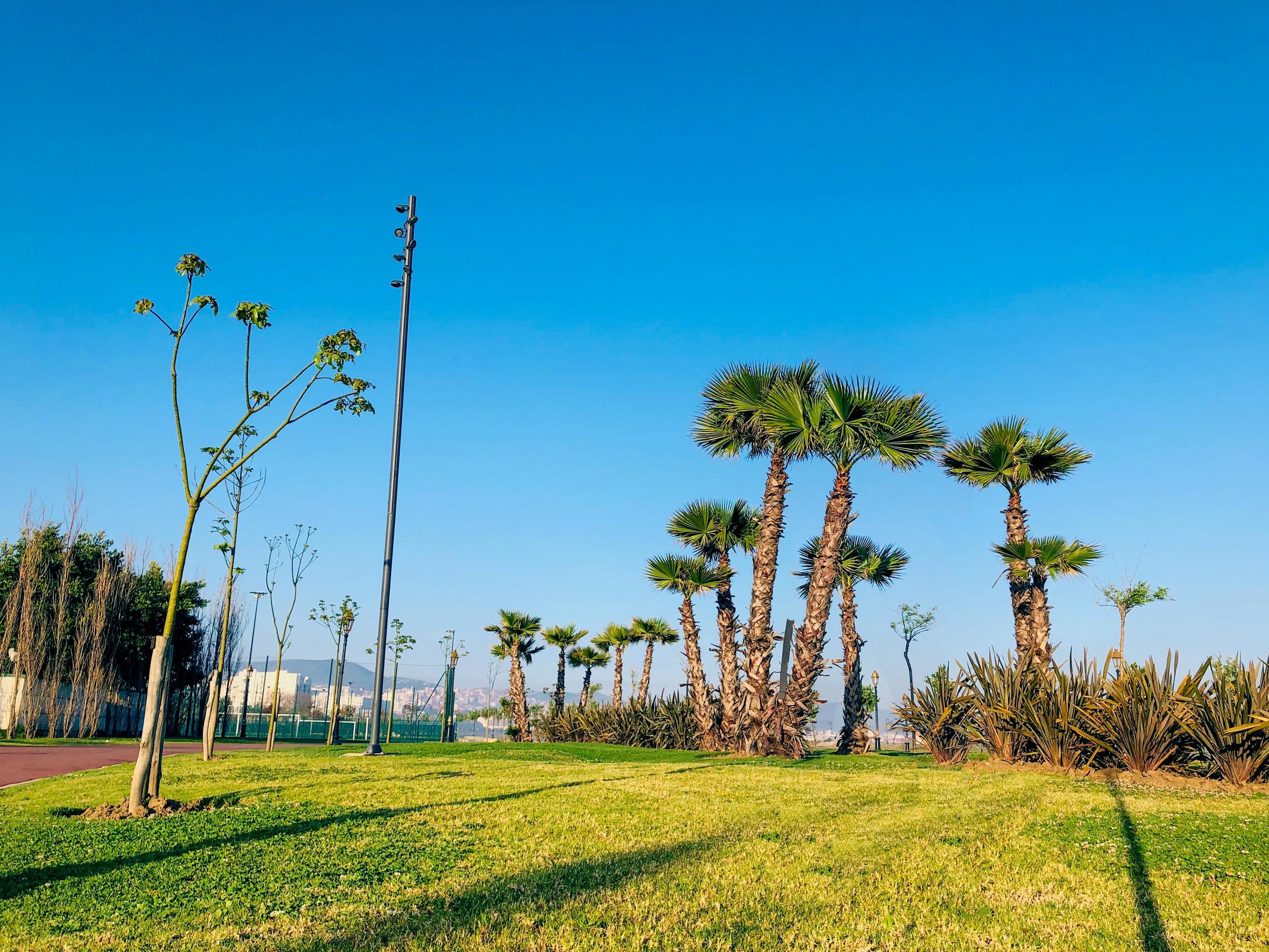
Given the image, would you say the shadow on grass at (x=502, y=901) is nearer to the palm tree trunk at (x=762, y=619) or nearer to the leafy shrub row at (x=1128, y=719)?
the leafy shrub row at (x=1128, y=719)

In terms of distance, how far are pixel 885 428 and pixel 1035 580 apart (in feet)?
25.3

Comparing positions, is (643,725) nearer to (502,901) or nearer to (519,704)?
(519,704)

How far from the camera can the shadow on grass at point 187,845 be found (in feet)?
18.1

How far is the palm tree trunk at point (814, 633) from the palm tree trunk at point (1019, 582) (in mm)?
7567

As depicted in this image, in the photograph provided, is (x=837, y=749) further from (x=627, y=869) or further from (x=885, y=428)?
(x=627, y=869)

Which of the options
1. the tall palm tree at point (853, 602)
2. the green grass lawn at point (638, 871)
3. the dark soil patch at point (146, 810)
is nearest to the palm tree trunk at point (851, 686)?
the tall palm tree at point (853, 602)

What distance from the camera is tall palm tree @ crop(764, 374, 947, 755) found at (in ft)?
64.6

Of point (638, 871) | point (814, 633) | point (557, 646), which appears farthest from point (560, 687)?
point (638, 871)

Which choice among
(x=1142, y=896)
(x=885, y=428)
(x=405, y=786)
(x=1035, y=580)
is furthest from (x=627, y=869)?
(x=1035, y=580)

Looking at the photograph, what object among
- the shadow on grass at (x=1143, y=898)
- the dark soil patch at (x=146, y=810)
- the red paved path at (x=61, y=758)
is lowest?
the red paved path at (x=61, y=758)

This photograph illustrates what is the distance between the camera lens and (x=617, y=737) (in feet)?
91.6

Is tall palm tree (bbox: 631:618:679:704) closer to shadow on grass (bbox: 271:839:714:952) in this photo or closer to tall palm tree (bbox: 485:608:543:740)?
tall palm tree (bbox: 485:608:543:740)

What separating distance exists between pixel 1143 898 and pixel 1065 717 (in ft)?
29.7

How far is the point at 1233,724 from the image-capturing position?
1183 cm
